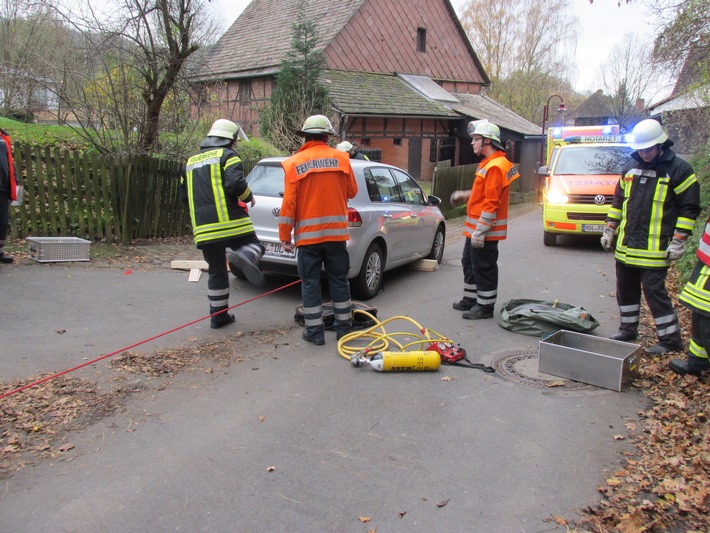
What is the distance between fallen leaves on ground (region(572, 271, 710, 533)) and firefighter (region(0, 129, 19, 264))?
774 cm

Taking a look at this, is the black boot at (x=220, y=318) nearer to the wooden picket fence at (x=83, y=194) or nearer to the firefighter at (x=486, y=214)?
the firefighter at (x=486, y=214)

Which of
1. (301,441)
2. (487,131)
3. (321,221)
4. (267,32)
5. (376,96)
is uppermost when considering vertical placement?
(267,32)

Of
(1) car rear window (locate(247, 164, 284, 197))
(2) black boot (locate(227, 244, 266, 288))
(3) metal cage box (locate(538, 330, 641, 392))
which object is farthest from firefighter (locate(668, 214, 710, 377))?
(1) car rear window (locate(247, 164, 284, 197))

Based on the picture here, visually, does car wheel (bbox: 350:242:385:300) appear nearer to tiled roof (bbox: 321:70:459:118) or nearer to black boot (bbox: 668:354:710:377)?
black boot (bbox: 668:354:710:377)

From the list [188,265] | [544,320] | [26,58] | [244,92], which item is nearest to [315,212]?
[544,320]

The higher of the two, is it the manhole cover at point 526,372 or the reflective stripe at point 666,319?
the reflective stripe at point 666,319

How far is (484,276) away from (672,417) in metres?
2.72

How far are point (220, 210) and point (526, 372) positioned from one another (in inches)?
126

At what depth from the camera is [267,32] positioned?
2572 centimetres

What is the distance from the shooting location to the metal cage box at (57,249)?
7973mm

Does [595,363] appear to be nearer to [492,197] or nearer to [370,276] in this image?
[492,197]

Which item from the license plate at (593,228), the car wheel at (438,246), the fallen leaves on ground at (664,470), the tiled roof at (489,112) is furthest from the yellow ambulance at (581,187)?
the tiled roof at (489,112)

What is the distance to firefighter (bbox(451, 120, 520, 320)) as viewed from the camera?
629cm

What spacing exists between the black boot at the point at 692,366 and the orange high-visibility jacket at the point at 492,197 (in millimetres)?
2167
